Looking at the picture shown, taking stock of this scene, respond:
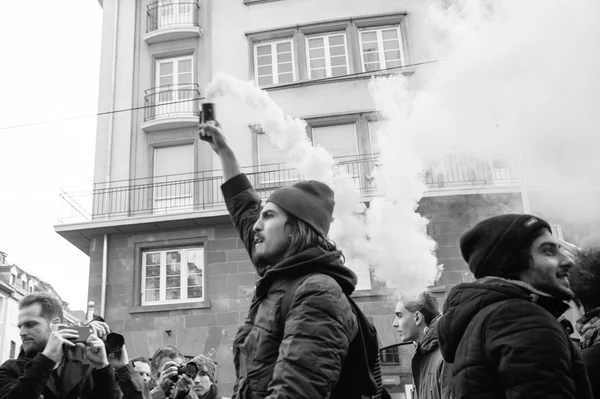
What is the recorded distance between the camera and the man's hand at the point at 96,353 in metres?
3.87

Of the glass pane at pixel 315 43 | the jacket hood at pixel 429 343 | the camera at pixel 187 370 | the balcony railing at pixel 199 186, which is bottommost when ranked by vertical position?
the camera at pixel 187 370

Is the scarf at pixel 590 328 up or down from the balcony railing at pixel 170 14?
down

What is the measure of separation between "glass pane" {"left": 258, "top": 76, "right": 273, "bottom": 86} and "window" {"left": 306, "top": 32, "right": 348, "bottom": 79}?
3.44 feet

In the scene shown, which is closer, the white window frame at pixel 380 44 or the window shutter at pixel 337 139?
the window shutter at pixel 337 139

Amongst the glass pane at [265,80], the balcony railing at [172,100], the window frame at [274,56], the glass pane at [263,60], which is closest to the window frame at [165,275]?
the balcony railing at [172,100]

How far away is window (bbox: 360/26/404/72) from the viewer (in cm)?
1669

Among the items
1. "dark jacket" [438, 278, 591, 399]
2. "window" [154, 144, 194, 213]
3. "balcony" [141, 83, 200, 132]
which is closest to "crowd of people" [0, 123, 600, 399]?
"dark jacket" [438, 278, 591, 399]

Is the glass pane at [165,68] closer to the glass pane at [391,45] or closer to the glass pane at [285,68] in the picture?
the glass pane at [285,68]

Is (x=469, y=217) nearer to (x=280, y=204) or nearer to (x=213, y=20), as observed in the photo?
(x=213, y=20)

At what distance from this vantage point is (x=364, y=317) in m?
2.71

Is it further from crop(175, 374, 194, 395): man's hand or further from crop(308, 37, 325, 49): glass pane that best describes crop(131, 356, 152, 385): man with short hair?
crop(308, 37, 325, 49): glass pane

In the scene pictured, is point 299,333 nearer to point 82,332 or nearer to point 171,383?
point 82,332

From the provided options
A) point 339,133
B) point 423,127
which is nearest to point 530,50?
point 423,127

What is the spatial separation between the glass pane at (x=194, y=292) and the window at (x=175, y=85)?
4.82m
